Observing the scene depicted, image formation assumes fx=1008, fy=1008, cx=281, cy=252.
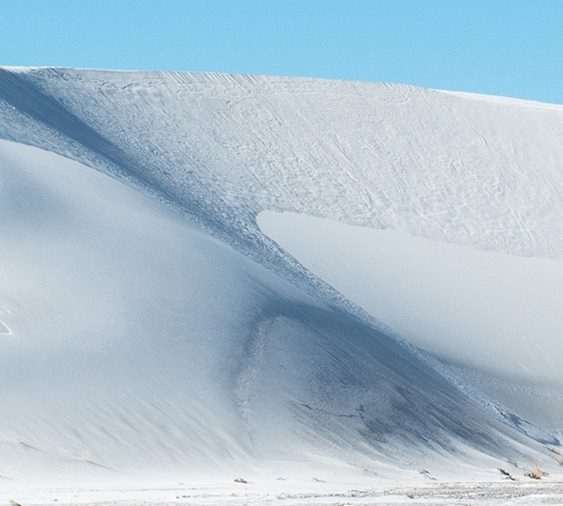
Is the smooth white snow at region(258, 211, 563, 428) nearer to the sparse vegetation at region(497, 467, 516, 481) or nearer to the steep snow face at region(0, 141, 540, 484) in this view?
the steep snow face at region(0, 141, 540, 484)

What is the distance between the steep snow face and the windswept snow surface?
1.5 inches

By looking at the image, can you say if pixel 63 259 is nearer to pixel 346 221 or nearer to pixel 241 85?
pixel 346 221

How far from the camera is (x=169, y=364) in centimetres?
1397

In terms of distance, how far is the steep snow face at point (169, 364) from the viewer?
482 inches

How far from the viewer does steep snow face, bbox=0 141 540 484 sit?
1223 cm

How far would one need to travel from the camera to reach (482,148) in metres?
29.1

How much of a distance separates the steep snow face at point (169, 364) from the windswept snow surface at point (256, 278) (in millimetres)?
39

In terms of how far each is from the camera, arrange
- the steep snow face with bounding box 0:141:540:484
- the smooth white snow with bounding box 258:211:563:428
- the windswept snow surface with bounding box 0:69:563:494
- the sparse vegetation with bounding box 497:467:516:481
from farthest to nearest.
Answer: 1. the smooth white snow with bounding box 258:211:563:428
2. the sparse vegetation with bounding box 497:467:516:481
3. the windswept snow surface with bounding box 0:69:563:494
4. the steep snow face with bounding box 0:141:540:484

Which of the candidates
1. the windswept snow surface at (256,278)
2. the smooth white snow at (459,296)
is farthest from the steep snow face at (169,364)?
the smooth white snow at (459,296)

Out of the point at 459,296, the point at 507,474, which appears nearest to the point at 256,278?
the point at 507,474

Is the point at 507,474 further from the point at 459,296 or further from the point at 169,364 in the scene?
the point at 459,296

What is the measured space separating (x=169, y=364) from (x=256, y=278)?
377cm

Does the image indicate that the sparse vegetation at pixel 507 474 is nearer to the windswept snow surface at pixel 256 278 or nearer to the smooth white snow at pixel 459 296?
the windswept snow surface at pixel 256 278

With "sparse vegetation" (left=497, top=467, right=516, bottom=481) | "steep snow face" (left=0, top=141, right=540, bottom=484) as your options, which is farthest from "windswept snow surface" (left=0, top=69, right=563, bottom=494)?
"sparse vegetation" (left=497, top=467, right=516, bottom=481)
